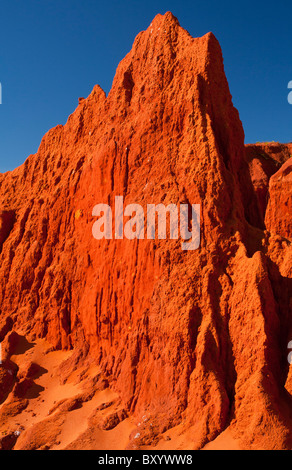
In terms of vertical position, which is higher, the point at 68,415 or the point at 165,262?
the point at 165,262

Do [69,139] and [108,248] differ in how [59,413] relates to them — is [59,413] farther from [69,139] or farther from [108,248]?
[69,139]

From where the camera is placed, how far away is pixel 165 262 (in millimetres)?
13242

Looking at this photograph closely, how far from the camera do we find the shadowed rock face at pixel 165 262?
441 inches

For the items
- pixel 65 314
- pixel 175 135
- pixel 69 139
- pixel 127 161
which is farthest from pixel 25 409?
pixel 69 139

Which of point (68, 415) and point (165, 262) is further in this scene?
point (165, 262)

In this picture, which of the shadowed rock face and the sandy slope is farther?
the sandy slope

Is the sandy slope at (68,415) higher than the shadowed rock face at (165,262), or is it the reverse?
the shadowed rock face at (165,262)

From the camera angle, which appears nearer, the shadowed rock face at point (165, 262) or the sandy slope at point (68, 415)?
the shadowed rock face at point (165, 262)

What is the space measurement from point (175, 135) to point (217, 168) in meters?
2.29

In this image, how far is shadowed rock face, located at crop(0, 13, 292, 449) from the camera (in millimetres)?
11211

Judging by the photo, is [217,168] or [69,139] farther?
[69,139]

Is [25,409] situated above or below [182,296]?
below

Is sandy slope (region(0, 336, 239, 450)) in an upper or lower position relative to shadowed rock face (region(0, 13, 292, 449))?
lower

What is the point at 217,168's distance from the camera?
13680 mm
